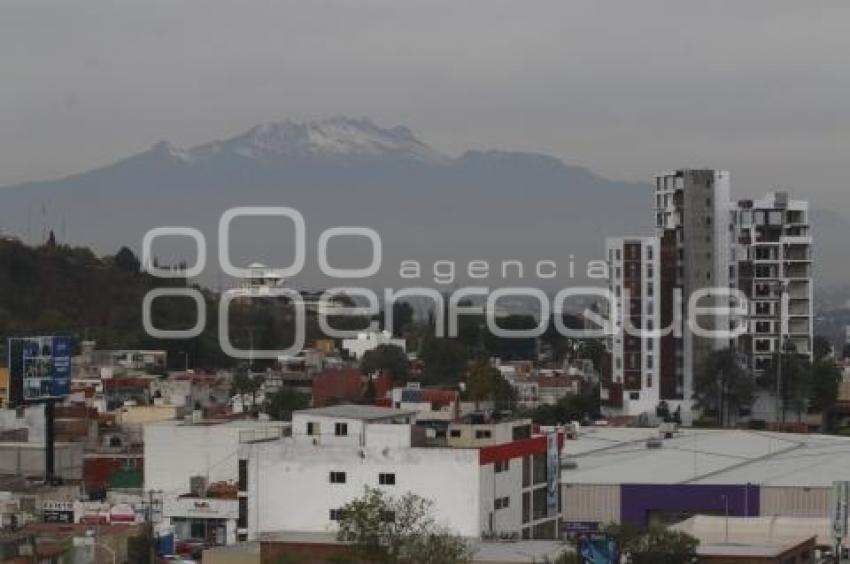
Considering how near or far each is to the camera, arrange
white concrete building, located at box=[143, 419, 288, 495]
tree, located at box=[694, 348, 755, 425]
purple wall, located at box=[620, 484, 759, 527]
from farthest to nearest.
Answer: tree, located at box=[694, 348, 755, 425] < white concrete building, located at box=[143, 419, 288, 495] < purple wall, located at box=[620, 484, 759, 527]

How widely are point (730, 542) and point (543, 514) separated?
3.74 m

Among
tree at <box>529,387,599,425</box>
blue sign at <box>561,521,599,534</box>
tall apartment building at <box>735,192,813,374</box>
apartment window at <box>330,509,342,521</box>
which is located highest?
tall apartment building at <box>735,192,813,374</box>

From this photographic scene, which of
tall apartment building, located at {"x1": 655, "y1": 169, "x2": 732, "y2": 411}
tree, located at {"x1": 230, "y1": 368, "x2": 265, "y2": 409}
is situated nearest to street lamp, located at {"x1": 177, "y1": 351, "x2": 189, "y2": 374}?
tree, located at {"x1": 230, "y1": 368, "x2": 265, "y2": 409}

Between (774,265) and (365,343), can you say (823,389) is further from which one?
(365,343)

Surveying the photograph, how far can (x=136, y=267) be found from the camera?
323 feet

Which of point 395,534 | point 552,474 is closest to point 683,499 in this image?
point 552,474

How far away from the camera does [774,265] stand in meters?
61.0

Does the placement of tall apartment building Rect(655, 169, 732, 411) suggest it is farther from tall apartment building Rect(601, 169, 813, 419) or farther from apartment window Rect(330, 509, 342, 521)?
apartment window Rect(330, 509, 342, 521)

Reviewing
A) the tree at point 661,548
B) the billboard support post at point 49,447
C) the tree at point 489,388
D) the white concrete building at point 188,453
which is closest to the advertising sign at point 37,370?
the billboard support post at point 49,447

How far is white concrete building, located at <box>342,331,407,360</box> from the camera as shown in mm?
84688

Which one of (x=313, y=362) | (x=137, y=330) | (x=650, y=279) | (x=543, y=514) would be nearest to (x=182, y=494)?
(x=543, y=514)

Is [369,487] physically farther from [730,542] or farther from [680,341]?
[680,341]

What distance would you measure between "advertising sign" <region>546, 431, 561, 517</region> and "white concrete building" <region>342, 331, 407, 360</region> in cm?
4978

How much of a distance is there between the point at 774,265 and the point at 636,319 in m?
4.45
